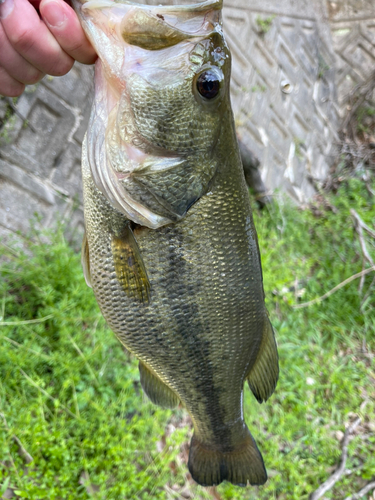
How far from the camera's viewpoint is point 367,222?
13.9 feet

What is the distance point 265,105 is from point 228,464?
4.00 m

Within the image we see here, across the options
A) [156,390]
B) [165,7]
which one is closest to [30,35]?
[165,7]

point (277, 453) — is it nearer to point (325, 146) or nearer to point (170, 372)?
point (170, 372)

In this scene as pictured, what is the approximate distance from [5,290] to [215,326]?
5.27 feet

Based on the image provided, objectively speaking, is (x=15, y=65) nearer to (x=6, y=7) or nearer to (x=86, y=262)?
(x=6, y=7)

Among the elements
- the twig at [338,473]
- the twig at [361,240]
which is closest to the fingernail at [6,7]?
the twig at [338,473]

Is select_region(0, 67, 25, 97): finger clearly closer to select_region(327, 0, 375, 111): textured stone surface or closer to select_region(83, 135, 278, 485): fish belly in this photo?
select_region(83, 135, 278, 485): fish belly

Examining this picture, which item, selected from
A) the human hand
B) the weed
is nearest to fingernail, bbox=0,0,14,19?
the human hand

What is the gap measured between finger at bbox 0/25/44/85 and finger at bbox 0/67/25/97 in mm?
16

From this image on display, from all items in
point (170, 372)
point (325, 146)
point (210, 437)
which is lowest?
point (325, 146)

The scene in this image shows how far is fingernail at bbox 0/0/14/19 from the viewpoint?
0.89 m

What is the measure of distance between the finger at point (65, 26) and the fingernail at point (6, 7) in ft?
0.24

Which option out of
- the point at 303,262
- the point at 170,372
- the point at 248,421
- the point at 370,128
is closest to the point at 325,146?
the point at 370,128

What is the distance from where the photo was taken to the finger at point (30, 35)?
2.94ft
